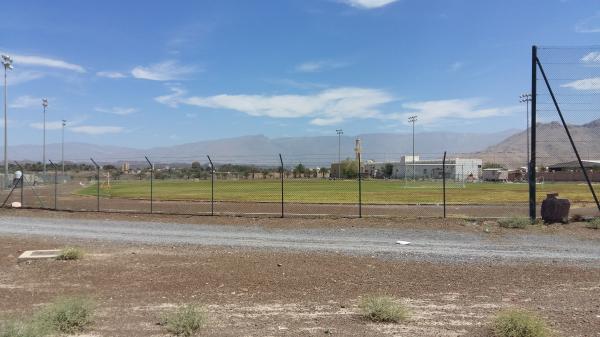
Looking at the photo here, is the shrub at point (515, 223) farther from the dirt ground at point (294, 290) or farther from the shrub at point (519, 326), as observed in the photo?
the shrub at point (519, 326)

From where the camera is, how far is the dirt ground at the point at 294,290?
6797 millimetres

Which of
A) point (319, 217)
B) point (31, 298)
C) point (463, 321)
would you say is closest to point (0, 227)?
point (319, 217)

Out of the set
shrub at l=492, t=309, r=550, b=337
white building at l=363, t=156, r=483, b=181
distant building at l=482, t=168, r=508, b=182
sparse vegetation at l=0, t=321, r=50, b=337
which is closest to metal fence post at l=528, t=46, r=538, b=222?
shrub at l=492, t=309, r=550, b=337

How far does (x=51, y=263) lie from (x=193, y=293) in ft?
15.6

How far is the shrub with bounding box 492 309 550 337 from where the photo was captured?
235 inches

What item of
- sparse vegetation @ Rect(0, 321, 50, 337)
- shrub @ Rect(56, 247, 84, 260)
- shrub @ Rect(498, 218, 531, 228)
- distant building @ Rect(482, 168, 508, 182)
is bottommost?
shrub @ Rect(56, 247, 84, 260)

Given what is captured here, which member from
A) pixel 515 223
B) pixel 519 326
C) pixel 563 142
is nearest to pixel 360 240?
pixel 515 223

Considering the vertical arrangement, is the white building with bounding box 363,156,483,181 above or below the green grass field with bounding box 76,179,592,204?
above

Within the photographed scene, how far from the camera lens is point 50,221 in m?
22.1

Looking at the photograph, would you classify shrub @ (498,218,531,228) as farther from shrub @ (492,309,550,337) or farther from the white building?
the white building

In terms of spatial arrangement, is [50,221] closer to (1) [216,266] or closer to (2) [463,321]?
(1) [216,266]

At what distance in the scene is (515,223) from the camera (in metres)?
18.1

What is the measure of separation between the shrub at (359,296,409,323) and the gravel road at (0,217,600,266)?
201 inches

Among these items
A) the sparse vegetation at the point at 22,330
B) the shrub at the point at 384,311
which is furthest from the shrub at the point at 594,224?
the sparse vegetation at the point at 22,330
